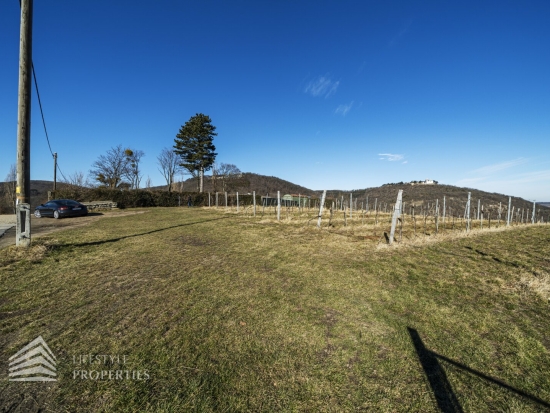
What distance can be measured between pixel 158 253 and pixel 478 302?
7133 mm

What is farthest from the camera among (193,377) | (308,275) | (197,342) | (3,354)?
(308,275)

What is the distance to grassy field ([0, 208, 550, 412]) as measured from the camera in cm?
191

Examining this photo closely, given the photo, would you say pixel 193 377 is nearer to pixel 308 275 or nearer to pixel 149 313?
pixel 149 313

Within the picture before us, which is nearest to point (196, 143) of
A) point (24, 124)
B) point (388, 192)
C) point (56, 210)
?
point (56, 210)

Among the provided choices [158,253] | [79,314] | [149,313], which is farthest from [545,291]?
[158,253]

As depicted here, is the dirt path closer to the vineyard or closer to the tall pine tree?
the vineyard

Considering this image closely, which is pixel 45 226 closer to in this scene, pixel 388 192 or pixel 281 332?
pixel 281 332

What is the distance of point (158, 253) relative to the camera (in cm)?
646

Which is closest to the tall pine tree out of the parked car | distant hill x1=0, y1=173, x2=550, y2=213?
distant hill x1=0, y1=173, x2=550, y2=213

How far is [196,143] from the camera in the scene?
3878cm

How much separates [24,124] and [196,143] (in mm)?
34508

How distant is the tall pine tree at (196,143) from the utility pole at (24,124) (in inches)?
1293

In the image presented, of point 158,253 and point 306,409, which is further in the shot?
point 158,253

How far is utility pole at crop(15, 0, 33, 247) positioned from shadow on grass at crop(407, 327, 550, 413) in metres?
8.89
